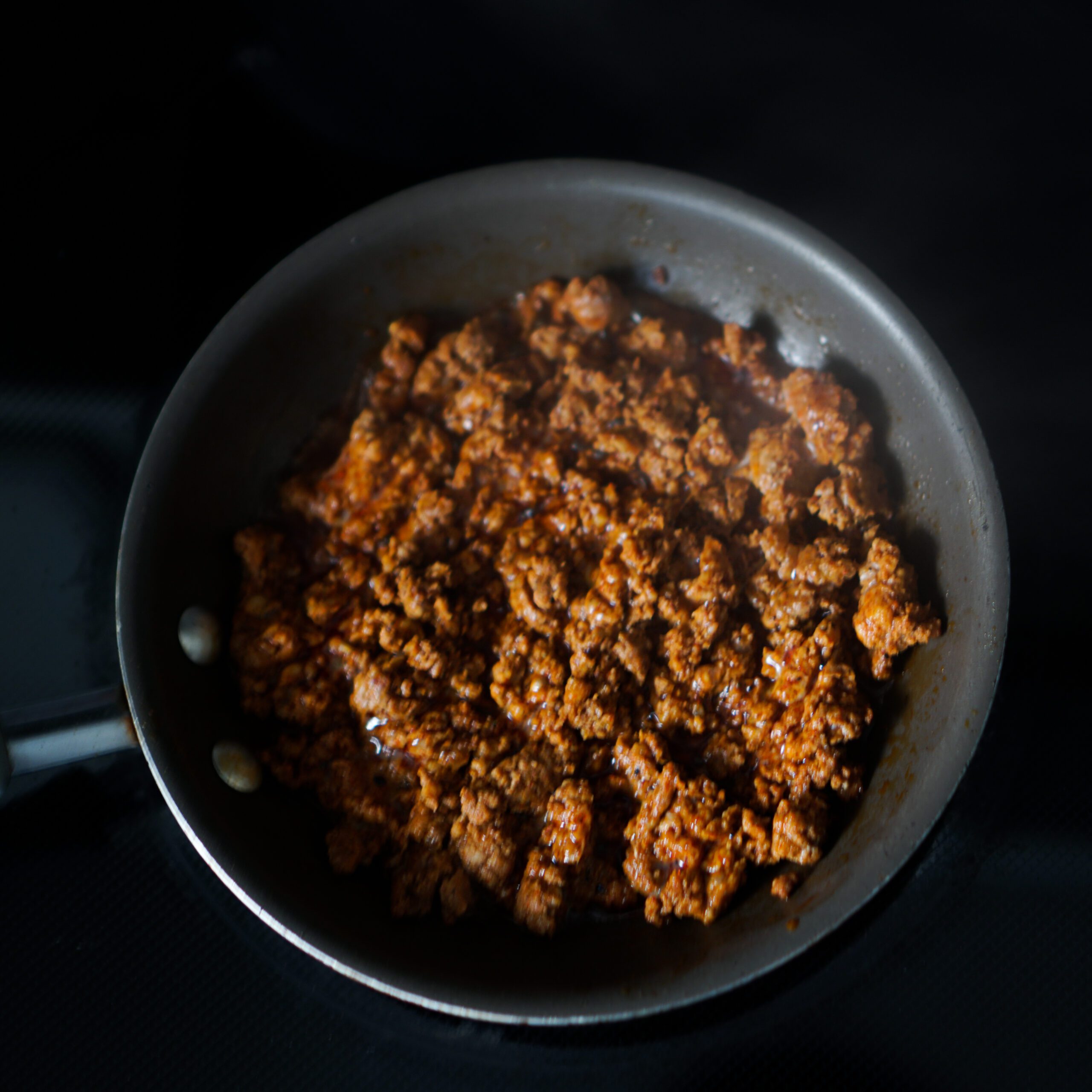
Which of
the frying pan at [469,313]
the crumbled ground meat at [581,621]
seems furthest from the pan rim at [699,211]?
the crumbled ground meat at [581,621]

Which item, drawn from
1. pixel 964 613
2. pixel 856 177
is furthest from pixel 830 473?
pixel 856 177

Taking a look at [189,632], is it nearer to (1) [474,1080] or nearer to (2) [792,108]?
(1) [474,1080]

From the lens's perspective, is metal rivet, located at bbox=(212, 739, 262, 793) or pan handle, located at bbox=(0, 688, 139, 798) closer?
pan handle, located at bbox=(0, 688, 139, 798)

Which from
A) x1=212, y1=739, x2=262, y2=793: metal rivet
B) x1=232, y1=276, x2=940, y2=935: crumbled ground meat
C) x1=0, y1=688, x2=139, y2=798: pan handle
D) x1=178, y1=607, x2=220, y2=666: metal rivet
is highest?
x1=232, y1=276, x2=940, y2=935: crumbled ground meat

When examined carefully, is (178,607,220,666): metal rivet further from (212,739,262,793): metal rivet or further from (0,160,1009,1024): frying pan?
(212,739,262,793): metal rivet

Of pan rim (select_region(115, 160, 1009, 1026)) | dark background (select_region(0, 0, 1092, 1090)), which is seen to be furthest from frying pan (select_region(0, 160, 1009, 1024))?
dark background (select_region(0, 0, 1092, 1090))

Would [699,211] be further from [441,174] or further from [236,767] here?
[236,767]

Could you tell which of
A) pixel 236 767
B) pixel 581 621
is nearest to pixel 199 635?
pixel 236 767
